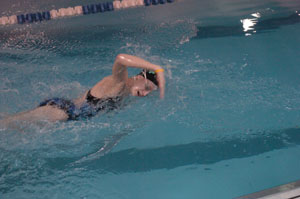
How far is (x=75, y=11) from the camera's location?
20.4 feet

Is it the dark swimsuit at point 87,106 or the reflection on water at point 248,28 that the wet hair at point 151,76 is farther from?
the reflection on water at point 248,28

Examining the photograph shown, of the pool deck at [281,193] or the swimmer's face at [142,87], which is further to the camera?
the swimmer's face at [142,87]

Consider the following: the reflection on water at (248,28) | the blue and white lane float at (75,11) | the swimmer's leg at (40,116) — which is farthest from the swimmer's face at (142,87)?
the blue and white lane float at (75,11)

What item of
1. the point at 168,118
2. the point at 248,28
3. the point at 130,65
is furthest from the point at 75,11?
the point at 130,65

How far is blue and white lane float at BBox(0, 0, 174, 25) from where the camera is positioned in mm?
5938

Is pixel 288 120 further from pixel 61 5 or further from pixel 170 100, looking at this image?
pixel 61 5

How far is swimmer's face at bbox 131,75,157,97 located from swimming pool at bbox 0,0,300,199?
20 cm

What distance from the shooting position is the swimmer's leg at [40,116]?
2.73 metres

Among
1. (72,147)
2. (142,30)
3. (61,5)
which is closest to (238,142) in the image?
(72,147)

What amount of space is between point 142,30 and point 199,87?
2.08m

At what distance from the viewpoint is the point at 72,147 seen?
273cm

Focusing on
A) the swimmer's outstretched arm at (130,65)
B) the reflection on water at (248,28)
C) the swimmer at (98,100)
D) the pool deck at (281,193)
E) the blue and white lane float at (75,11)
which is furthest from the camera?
the blue and white lane float at (75,11)

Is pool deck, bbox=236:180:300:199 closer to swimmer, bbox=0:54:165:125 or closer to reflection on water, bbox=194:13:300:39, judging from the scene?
swimmer, bbox=0:54:165:125

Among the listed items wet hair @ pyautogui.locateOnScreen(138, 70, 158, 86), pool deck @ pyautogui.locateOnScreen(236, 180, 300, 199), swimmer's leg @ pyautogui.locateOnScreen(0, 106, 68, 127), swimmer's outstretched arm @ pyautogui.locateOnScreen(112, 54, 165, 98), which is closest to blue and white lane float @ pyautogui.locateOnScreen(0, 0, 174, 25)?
swimmer's leg @ pyautogui.locateOnScreen(0, 106, 68, 127)
